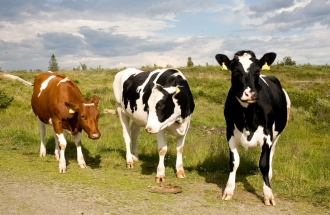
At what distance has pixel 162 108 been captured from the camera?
7.07 meters

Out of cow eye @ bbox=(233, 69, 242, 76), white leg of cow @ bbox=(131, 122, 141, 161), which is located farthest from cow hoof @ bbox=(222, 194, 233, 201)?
white leg of cow @ bbox=(131, 122, 141, 161)

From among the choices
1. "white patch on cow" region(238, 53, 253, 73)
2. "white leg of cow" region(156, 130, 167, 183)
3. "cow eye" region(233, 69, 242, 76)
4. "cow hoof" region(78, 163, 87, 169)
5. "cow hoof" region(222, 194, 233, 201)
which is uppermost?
"white patch on cow" region(238, 53, 253, 73)

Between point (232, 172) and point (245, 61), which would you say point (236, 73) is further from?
point (232, 172)

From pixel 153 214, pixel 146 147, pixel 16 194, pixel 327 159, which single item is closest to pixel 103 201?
pixel 153 214

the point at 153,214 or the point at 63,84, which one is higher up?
the point at 63,84

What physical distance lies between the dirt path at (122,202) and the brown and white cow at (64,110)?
4.91ft

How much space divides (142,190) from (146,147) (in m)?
3.82

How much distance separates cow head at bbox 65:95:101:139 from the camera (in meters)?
7.64

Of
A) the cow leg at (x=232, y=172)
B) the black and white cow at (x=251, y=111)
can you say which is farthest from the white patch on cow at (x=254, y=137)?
the cow leg at (x=232, y=172)

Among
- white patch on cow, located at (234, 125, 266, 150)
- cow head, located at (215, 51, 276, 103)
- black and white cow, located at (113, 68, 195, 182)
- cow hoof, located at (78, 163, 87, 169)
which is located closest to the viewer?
cow head, located at (215, 51, 276, 103)

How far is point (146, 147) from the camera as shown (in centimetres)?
1030

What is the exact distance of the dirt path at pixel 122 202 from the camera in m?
5.34

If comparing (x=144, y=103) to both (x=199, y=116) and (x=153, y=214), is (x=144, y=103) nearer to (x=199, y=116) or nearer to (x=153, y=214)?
(x=153, y=214)

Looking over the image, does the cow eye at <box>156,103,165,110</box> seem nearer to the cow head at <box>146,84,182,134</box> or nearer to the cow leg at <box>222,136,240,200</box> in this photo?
the cow head at <box>146,84,182,134</box>
